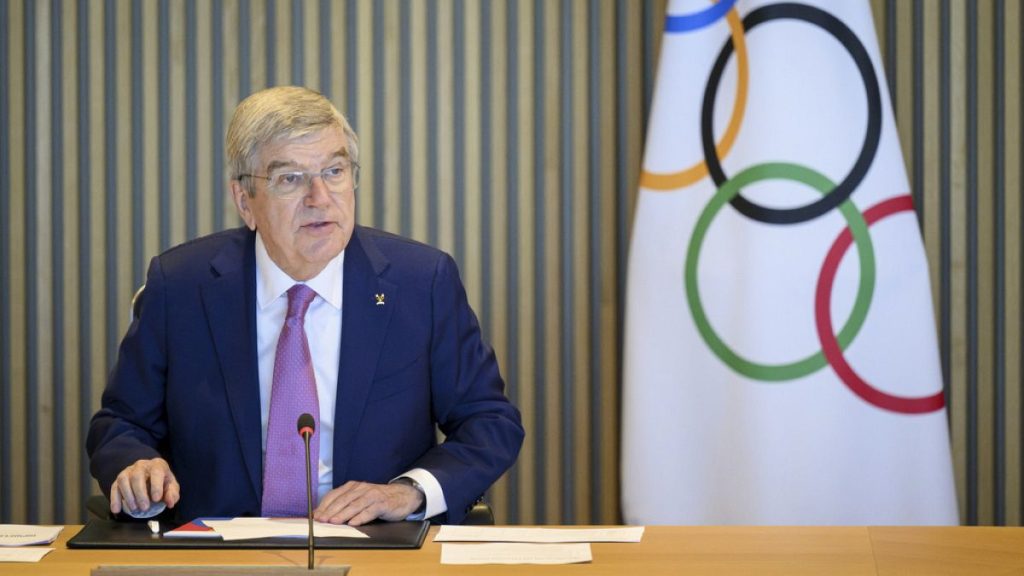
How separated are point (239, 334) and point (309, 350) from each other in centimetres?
15

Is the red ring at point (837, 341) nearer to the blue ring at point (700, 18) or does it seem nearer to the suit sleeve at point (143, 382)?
the blue ring at point (700, 18)

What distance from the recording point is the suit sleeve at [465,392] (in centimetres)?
254

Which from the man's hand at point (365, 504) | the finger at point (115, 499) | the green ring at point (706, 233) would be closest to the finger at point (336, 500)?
the man's hand at point (365, 504)

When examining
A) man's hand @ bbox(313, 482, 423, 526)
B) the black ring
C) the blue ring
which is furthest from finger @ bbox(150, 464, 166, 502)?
the blue ring

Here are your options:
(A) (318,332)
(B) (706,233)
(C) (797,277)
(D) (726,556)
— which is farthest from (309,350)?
(C) (797,277)

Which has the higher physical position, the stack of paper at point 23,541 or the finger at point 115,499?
the finger at point 115,499

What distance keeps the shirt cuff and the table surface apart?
15 cm

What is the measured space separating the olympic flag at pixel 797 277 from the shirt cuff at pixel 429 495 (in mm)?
1262

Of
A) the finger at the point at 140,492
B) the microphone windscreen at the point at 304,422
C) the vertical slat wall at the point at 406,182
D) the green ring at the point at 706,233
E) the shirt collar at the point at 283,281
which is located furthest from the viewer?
the vertical slat wall at the point at 406,182

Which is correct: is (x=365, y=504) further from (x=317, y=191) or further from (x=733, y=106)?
(x=733, y=106)

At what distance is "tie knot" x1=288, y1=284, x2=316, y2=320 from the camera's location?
2.55 metres

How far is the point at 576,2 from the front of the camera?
13.5 ft

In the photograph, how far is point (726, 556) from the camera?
6.70 feet

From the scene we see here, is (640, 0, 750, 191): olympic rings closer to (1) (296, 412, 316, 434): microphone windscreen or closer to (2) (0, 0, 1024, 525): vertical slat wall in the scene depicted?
(2) (0, 0, 1024, 525): vertical slat wall
